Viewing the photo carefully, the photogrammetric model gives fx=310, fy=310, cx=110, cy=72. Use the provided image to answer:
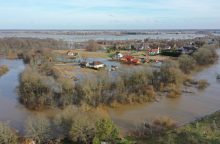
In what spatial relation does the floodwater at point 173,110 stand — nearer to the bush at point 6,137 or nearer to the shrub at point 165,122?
the shrub at point 165,122

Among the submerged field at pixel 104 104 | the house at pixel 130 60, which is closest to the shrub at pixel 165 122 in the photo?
the submerged field at pixel 104 104

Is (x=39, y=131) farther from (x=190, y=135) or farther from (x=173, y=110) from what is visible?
(x=173, y=110)

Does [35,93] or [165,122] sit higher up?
[35,93]

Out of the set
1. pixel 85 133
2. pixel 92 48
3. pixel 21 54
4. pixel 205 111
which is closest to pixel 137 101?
pixel 205 111

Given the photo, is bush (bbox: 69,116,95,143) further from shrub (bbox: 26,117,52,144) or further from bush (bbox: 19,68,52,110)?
bush (bbox: 19,68,52,110)

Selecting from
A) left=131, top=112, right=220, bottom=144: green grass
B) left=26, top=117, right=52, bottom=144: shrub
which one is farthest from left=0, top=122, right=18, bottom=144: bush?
left=131, top=112, right=220, bottom=144: green grass

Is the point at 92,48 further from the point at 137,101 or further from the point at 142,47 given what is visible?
the point at 137,101

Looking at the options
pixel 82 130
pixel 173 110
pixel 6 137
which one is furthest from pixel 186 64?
pixel 6 137
